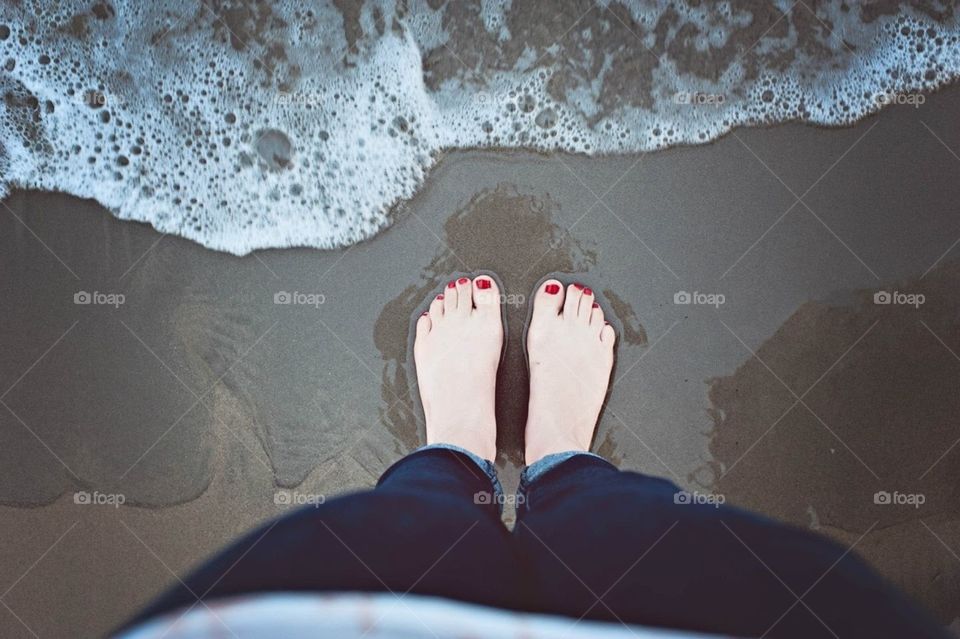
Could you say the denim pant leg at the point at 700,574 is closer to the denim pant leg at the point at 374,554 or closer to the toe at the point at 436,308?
the denim pant leg at the point at 374,554

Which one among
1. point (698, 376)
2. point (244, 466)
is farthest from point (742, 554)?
point (244, 466)

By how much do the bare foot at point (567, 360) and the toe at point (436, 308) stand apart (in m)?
0.19

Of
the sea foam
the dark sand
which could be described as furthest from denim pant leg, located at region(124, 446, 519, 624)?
the sea foam

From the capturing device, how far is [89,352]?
1224 mm

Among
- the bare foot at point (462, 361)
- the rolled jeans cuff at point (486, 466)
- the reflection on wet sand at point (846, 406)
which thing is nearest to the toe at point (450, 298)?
the bare foot at point (462, 361)

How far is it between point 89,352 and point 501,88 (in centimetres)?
98

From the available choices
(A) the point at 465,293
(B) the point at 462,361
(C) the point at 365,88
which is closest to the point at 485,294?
(A) the point at 465,293

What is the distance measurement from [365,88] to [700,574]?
1060mm

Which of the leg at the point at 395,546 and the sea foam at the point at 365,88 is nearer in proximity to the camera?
the leg at the point at 395,546

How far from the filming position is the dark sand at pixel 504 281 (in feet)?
3.95

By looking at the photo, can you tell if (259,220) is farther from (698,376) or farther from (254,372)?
(698,376)

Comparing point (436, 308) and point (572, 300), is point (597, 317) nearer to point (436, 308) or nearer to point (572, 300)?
point (572, 300)

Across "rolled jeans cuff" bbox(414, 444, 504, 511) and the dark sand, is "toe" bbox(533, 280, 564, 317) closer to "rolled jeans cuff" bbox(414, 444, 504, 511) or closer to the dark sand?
the dark sand

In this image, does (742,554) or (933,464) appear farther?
(933,464)
